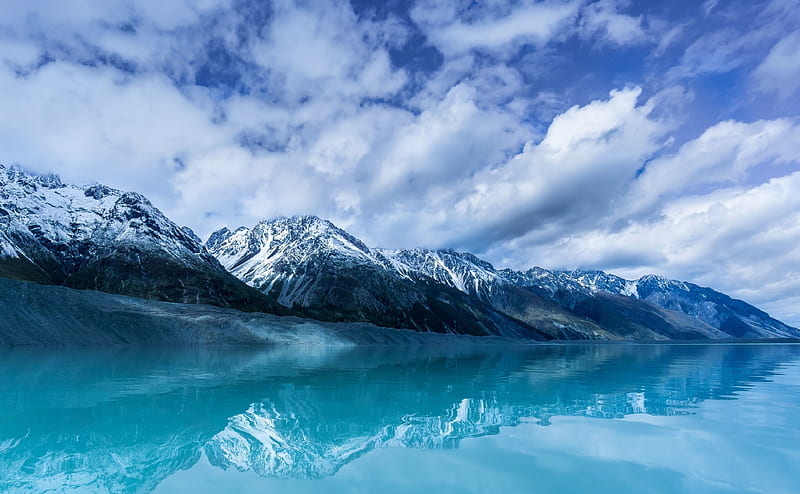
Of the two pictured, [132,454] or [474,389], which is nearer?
[132,454]

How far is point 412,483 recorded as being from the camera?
13172 mm

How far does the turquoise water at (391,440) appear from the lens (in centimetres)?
1339

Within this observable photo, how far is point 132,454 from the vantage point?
15.9 meters

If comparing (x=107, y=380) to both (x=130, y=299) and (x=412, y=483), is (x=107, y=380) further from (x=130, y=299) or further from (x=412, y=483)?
(x=130, y=299)

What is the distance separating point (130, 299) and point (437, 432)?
13131 centimetres

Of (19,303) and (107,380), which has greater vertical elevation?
(19,303)

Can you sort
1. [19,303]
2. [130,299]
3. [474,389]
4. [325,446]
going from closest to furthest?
[325,446], [474,389], [19,303], [130,299]

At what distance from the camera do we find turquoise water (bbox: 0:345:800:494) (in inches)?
527

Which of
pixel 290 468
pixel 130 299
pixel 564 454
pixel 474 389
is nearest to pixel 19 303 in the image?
pixel 130 299

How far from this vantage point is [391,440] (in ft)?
59.7

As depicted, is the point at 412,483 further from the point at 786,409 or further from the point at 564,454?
the point at 786,409

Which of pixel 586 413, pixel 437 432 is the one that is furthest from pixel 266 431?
pixel 586 413

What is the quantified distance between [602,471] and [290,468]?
33.4 feet

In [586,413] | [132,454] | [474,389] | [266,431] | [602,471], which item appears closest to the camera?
[602,471]
